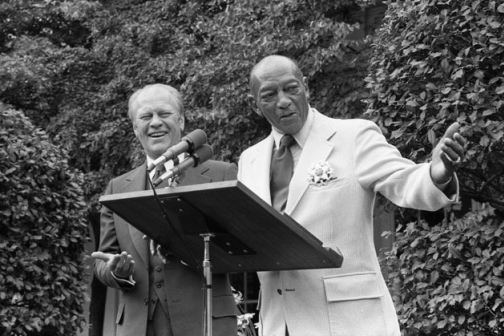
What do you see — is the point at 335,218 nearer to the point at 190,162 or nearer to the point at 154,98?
the point at 190,162

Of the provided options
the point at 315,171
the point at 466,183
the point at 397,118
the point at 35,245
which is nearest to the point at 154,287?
the point at 315,171

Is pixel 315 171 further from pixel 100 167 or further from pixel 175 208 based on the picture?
pixel 100 167

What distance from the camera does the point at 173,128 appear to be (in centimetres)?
446

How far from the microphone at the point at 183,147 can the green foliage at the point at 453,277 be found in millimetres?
3118

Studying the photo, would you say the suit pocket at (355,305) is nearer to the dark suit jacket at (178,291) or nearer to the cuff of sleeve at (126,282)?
the dark suit jacket at (178,291)

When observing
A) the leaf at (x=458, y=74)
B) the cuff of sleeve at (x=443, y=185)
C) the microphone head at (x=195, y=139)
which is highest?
the leaf at (x=458, y=74)

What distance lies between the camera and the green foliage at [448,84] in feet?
Answer: 20.1

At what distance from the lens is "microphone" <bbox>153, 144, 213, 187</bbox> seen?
134 inches

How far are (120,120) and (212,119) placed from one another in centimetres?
250

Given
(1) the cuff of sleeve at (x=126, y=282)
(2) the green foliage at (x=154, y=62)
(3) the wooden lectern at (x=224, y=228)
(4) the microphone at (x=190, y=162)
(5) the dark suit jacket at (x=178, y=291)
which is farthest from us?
(2) the green foliage at (x=154, y=62)

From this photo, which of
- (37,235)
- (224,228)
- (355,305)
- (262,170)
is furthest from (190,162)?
(37,235)

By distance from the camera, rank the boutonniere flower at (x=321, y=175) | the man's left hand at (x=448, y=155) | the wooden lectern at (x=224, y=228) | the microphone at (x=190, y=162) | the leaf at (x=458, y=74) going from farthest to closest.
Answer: the leaf at (x=458, y=74) → the boutonniere flower at (x=321, y=175) → the microphone at (x=190, y=162) → the wooden lectern at (x=224, y=228) → the man's left hand at (x=448, y=155)

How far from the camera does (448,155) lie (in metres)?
3.10

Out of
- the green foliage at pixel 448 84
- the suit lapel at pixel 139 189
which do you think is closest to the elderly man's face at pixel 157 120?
the suit lapel at pixel 139 189
